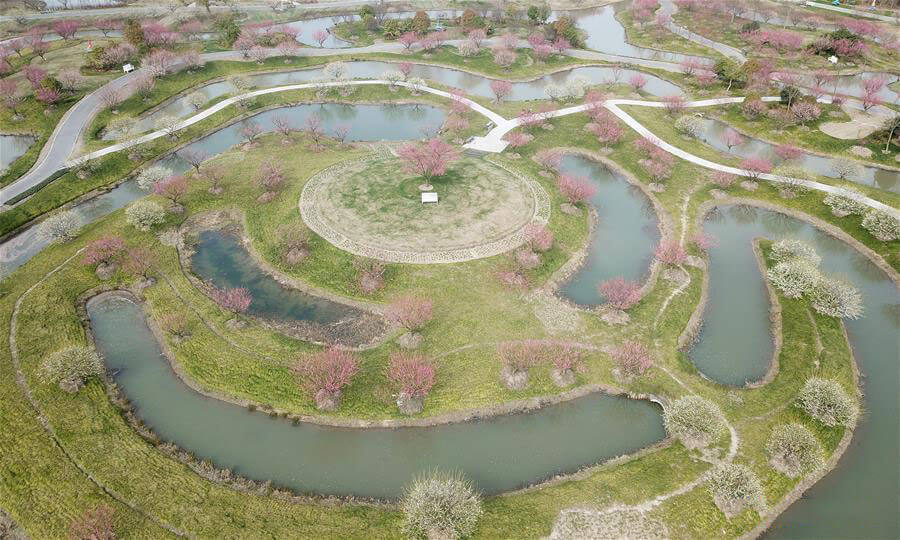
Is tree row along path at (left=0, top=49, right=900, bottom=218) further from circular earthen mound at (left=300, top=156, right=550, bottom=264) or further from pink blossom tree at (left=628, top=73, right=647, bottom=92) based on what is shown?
circular earthen mound at (left=300, top=156, right=550, bottom=264)

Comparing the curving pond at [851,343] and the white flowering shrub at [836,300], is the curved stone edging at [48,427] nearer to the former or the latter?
the curving pond at [851,343]

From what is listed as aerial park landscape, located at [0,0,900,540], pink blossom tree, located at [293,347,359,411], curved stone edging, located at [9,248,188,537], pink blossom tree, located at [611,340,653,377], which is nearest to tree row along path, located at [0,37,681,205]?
aerial park landscape, located at [0,0,900,540]

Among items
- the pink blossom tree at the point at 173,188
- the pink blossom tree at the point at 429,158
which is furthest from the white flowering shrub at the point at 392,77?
the pink blossom tree at the point at 173,188

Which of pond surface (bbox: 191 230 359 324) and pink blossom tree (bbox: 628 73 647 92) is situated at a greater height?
pink blossom tree (bbox: 628 73 647 92)

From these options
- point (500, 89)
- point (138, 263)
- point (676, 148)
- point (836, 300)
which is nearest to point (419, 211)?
point (138, 263)

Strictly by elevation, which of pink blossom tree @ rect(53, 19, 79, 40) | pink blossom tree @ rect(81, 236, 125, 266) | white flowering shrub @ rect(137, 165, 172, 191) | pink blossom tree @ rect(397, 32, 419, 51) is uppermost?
pink blossom tree @ rect(53, 19, 79, 40)

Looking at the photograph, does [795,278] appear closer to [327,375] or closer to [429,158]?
[429,158]
